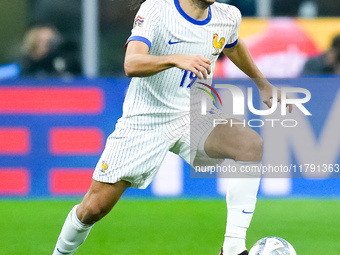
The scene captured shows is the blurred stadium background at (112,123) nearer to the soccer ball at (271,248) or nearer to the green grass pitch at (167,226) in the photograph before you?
the green grass pitch at (167,226)

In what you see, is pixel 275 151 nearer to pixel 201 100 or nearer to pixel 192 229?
pixel 192 229

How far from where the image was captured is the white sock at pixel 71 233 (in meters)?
4.47

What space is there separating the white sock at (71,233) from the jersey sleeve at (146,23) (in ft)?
3.44

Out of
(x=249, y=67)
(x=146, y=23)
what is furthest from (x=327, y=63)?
(x=146, y=23)

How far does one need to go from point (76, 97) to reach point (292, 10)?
2.49m

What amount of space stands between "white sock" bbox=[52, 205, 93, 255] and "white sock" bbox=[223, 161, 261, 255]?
0.79m

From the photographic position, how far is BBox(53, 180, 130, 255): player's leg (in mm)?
4383

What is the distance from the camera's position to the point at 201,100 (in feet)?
15.2

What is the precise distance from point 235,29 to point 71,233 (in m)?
1.48

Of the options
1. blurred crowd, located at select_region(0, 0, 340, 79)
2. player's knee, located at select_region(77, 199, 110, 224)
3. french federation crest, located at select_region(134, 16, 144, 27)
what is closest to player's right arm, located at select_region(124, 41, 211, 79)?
french federation crest, located at select_region(134, 16, 144, 27)

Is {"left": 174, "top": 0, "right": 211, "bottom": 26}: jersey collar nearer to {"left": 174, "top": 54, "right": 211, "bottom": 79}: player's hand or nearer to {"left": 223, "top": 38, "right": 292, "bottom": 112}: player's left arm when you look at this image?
{"left": 223, "top": 38, "right": 292, "bottom": 112}: player's left arm

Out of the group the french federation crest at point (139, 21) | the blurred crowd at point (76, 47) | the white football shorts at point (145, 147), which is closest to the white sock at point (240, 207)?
the white football shorts at point (145, 147)

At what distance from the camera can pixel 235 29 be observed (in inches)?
183

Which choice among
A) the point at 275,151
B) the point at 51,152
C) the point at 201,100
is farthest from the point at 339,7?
the point at 201,100
